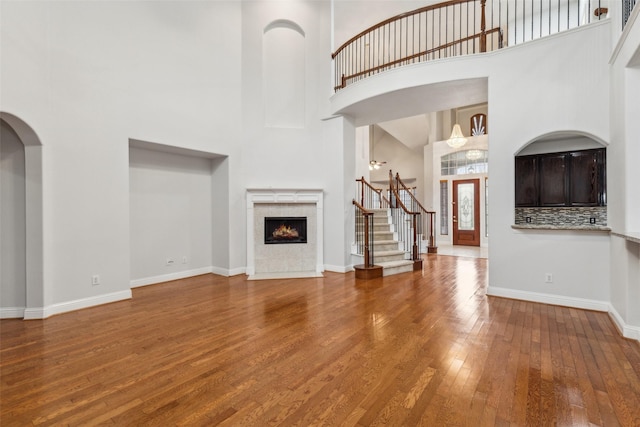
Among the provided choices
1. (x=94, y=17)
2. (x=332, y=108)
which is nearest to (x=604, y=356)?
(x=332, y=108)

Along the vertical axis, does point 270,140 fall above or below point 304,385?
above

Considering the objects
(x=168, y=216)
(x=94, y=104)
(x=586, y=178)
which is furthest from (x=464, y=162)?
(x=94, y=104)

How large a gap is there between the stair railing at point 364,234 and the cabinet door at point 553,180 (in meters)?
2.63

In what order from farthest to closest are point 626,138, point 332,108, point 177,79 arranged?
point 332,108
point 177,79
point 626,138

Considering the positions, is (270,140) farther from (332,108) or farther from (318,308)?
(318,308)

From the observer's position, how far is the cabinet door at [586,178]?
3.80m

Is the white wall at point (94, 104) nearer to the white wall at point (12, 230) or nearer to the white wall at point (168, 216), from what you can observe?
the white wall at point (12, 230)

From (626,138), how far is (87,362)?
17.5ft

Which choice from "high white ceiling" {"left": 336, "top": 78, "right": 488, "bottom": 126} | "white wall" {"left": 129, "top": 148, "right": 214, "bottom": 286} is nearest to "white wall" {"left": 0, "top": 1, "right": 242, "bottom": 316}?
"white wall" {"left": 129, "top": 148, "right": 214, "bottom": 286}

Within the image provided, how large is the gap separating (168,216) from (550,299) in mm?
6008

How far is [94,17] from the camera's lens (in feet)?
12.9

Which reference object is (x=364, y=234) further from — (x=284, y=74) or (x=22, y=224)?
(x=22, y=224)

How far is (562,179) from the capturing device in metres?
4.04

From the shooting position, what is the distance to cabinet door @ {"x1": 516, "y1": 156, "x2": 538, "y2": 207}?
4.20 metres
